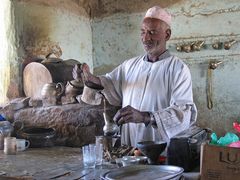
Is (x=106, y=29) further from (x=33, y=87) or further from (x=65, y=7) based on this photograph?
(x=33, y=87)

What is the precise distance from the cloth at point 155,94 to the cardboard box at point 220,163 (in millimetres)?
843

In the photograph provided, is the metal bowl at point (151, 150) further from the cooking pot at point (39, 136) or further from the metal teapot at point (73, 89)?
the metal teapot at point (73, 89)

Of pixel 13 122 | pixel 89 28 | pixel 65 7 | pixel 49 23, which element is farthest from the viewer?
pixel 89 28

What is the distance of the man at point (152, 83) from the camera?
107 inches

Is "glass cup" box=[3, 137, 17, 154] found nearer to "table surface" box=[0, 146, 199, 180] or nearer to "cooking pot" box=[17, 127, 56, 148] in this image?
"table surface" box=[0, 146, 199, 180]

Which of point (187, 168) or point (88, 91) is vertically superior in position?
point (88, 91)

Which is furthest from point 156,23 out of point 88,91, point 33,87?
point 33,87

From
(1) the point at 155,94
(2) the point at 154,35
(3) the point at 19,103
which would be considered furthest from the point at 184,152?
(3) the point at 19,103

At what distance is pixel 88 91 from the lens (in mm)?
3127

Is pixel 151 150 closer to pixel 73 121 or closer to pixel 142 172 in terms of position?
pixel 142 172

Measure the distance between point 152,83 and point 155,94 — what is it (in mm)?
89

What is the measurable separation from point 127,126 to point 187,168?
34.6 inches

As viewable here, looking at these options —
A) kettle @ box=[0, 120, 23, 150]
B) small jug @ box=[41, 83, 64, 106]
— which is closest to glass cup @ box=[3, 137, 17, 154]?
kettle @ box=[0, 120, 23, 150]

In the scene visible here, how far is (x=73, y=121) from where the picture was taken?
318 centimetres
